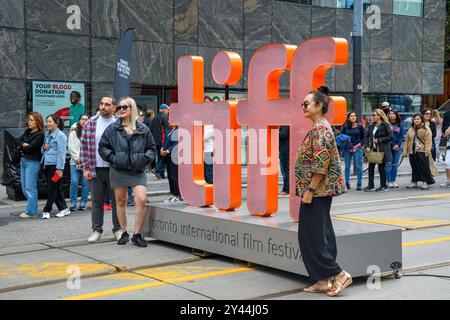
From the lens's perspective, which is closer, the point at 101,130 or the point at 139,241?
the point at 139,241

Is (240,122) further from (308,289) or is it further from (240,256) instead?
(308,289)

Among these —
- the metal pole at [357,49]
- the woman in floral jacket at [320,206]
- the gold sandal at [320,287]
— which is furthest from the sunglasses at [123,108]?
the metal pole at [357,49]

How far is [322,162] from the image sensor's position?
229 inches

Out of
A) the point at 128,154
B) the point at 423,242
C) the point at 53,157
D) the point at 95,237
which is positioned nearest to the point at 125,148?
the point at 128,154

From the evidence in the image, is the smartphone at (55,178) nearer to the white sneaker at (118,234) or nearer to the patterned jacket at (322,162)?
the white sneaker at (118,234)

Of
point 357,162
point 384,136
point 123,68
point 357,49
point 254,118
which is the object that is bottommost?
point 357,162

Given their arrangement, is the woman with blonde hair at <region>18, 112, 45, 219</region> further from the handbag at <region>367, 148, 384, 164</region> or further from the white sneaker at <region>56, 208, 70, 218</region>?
the handbag at <region>367, 148, 384, 164</region>

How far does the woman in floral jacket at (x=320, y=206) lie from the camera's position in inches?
231

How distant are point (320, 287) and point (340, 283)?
0.19m

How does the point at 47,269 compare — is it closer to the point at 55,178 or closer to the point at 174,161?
the point at 55,178

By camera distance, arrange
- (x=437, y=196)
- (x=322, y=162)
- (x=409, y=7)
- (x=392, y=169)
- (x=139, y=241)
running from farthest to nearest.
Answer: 1. (x=409, y=7)
2. (x=392, y=169)
3. (x=437, y=196)
4. (x=139, y=241)
5. (x=322, y=162)

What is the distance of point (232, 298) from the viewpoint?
19.3 ft

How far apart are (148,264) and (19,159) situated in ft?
16.1

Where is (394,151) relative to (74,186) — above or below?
above
